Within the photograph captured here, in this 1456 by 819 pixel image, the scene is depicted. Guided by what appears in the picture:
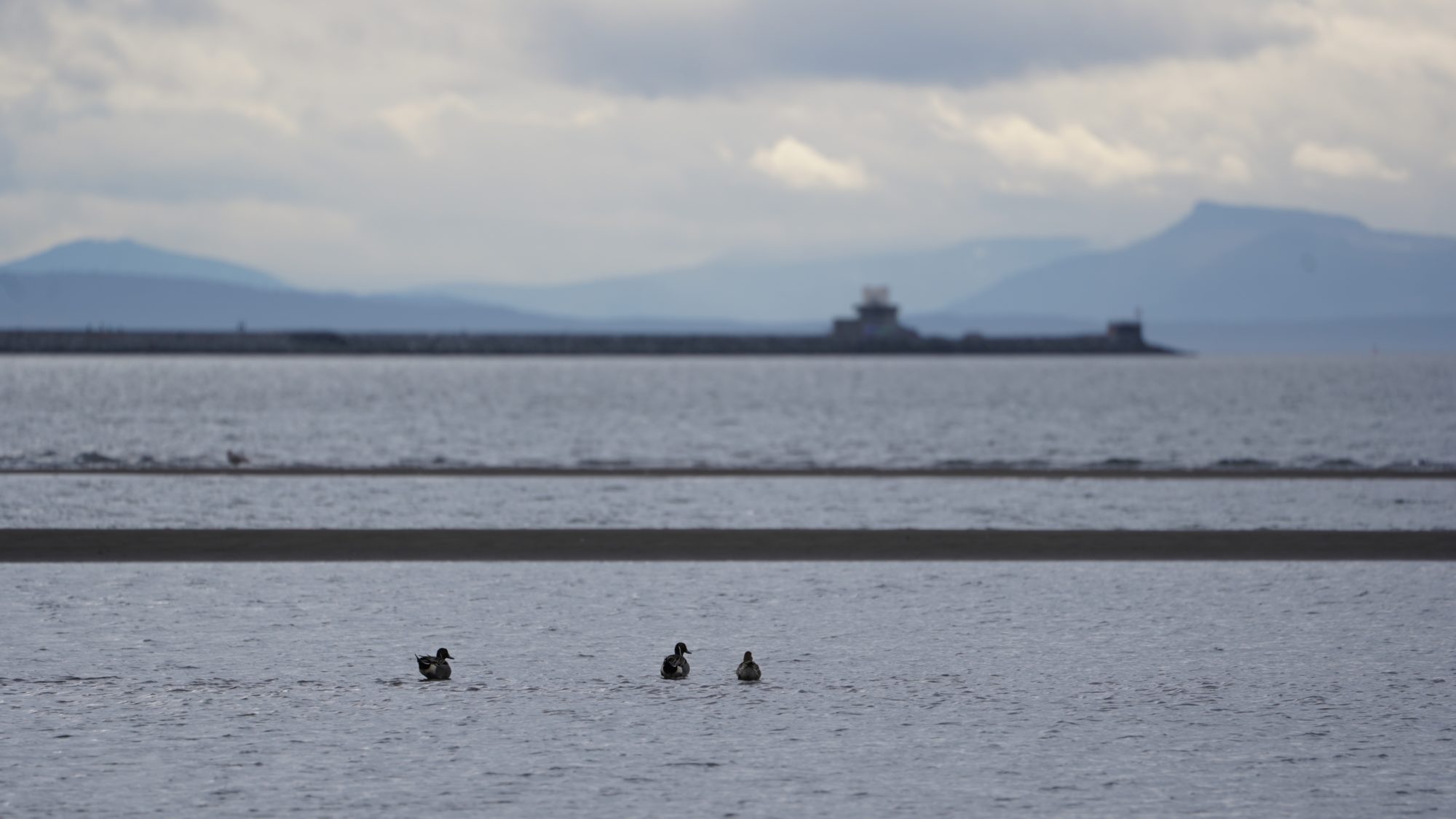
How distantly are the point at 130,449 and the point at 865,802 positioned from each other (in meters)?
46.3

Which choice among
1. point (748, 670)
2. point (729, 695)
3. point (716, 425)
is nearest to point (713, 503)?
point (748, 670)

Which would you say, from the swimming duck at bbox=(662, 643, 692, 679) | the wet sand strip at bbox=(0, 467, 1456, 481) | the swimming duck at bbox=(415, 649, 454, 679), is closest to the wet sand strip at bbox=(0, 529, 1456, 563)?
the swimming duck at bbox=(415, 649, 454, 679)

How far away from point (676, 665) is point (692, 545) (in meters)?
10.6

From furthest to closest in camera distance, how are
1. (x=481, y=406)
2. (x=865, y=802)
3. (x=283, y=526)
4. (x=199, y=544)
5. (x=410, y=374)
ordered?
1. (x=410, y=374)
2. (x=481, y=406)
3. (x=283, y=526)
4. (x=199, y=544)
5. (x=865, y=802)

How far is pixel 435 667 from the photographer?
15.3 meters

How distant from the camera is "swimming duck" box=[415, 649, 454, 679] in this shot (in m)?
15.3

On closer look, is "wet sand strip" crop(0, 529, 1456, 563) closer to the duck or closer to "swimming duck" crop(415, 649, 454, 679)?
"swimming duck" crop(415, 649, 454, 679)

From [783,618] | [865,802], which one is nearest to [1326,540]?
[783,618]

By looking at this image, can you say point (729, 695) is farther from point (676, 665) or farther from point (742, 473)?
point (742, 473)

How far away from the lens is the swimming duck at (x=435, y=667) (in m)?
15.3

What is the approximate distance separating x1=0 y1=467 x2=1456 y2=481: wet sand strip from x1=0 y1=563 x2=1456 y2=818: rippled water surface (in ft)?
58.7

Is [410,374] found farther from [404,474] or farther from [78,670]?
[78,670]

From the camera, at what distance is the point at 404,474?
40.6m

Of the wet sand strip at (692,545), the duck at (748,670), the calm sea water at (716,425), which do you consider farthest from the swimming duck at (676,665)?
the calm sea water at (716,425)
